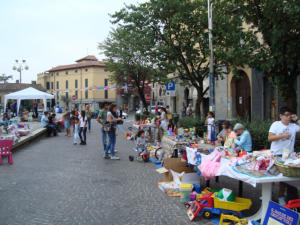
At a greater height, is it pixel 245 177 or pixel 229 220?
pixel 245 177

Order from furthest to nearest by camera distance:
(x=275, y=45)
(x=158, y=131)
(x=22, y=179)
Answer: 1. (x=158, y=131)
2. (x=275, y=45)
3. (x=22, y=179)

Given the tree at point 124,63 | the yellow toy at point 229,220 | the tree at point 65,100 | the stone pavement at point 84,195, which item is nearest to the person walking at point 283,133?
the yellow toy at point 229,220

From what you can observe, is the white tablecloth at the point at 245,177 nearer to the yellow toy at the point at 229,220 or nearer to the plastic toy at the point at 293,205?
the plastic toy at the point at 293,205

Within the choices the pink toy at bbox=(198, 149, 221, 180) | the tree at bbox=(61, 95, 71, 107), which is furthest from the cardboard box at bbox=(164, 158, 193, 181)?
the tree at bbox=(61, 95, 71, 107)

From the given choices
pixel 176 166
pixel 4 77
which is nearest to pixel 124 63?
pixel 176 166

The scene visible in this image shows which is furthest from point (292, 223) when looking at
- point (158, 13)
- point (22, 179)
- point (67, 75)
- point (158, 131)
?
point (67, 75)

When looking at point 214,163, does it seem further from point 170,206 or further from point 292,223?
point 292,223

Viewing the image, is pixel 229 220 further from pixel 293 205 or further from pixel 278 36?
pixel 278 36

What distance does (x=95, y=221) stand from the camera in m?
4.71

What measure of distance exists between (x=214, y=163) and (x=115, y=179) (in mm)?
3012

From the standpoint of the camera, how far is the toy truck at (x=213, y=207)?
4.82 meters

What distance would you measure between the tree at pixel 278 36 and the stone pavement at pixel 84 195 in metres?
4.49

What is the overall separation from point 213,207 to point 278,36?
5.40 metres

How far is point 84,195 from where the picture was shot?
6.05 metres
